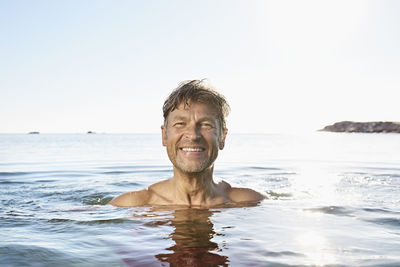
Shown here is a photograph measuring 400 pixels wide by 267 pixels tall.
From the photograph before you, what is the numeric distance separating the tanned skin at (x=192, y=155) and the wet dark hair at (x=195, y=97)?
0.06 m

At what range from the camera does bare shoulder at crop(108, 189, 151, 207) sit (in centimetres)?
537

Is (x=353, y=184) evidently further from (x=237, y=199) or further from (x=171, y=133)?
(x=171, y=133)

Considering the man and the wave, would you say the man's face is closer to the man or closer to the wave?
the man

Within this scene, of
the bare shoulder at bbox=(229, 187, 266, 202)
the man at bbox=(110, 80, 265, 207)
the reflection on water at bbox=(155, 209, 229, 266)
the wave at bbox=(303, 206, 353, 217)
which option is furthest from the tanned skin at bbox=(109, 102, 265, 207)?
the wave at bbox=(303, 206, 353, 217)

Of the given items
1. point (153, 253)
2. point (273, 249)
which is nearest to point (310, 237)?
point (273, 249)

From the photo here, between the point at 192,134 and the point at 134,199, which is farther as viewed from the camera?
the point at 134,199

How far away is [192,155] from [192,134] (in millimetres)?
250

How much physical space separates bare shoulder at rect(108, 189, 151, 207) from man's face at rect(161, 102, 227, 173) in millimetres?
1150

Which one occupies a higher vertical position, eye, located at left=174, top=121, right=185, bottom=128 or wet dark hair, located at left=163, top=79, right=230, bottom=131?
wet dark hair, located at left=163, top=79, right=230, bottom=131

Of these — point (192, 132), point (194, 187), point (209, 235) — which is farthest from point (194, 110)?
point (209, 235)

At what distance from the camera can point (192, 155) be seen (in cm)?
444

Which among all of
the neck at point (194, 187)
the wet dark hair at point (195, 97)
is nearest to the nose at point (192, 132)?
the wet dark hair at point (195, 97)

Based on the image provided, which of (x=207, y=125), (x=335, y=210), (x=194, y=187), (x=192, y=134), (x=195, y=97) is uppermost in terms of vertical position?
(x=195, y=97)

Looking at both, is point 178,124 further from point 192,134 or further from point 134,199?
point 134,199
